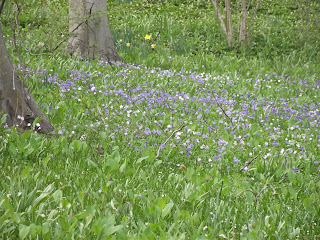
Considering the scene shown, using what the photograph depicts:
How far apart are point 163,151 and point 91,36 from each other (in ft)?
13.0

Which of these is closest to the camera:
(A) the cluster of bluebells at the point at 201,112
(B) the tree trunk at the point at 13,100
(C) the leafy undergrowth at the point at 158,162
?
(C) the leafy undergrowth at the point at 158,162

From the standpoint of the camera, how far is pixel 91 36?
7770mm

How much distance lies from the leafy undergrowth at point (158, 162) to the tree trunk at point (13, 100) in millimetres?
235

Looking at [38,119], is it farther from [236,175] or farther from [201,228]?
[201,228]

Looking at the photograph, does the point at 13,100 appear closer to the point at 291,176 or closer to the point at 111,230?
the point at 111,230

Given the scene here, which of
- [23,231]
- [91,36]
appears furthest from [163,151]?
[91,36]

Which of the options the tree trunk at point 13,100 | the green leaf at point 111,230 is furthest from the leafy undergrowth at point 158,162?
the tree trunk at point 13,100

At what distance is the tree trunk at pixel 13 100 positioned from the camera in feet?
13.8

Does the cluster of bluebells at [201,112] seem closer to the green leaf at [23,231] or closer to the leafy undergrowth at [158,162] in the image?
the leafy undergrowth at [158,162]

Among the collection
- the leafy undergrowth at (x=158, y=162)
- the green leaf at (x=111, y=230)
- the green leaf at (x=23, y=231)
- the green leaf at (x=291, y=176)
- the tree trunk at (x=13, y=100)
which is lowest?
the green leaf at (x=291, y=176)

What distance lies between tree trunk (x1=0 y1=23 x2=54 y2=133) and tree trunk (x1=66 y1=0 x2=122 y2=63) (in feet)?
11.2

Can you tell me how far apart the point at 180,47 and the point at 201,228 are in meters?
7.59

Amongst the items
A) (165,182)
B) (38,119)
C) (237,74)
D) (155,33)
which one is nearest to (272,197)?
(165,182)

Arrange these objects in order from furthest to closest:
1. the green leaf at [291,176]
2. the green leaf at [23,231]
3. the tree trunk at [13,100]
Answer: the tree trunk at [13,100] → the green leaf at [291,176] → the green leaf at [23,231]
